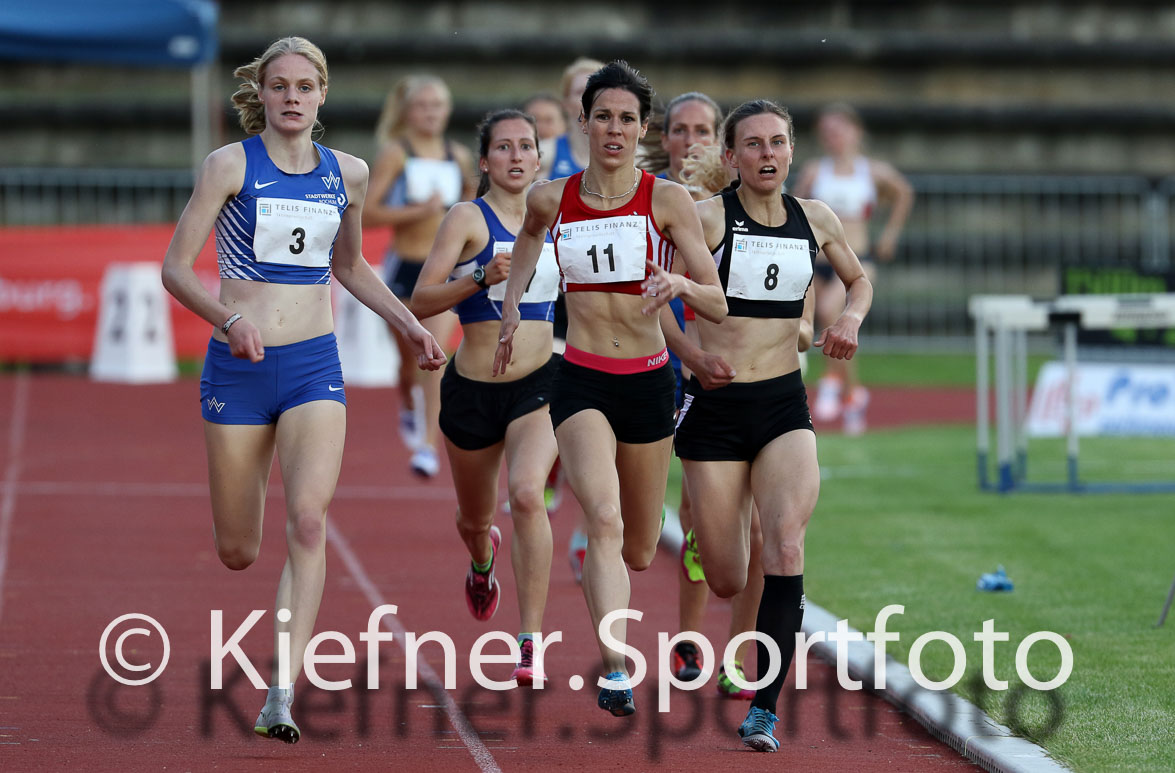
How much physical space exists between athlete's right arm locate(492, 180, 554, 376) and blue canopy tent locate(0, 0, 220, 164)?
16.6 metres

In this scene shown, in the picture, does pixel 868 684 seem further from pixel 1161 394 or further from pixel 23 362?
pixel 23 362

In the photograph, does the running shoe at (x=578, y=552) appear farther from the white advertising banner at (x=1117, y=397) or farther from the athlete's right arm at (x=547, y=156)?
the white advertising banner at (x=1117, y=397)

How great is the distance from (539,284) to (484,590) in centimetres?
143

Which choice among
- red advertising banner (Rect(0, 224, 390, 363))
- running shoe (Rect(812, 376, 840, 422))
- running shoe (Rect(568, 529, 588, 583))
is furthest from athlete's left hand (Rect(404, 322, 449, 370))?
red advertising banner (Rect(0, 224, 390, 363))

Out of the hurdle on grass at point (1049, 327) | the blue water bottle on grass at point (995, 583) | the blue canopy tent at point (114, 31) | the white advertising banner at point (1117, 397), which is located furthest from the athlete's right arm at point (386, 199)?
the blue canopy tent at point (114, 31)

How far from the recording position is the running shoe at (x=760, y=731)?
243 inches

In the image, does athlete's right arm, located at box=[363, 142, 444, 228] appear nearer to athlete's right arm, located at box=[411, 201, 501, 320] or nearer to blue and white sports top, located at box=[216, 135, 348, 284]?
athlete's right arm, located at box=[411, 201, 501, 320]

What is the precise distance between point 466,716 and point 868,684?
1.70 metres

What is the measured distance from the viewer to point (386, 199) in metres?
12.8

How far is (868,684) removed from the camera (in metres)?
7.52

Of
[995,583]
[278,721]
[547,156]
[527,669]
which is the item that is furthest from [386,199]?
[278,721]

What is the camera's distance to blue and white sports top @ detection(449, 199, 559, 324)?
26.0 feet

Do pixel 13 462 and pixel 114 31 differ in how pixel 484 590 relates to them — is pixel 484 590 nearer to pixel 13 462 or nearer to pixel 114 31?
pixel 13 462

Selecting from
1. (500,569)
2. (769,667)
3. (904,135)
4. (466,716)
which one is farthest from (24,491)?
(904,135)
